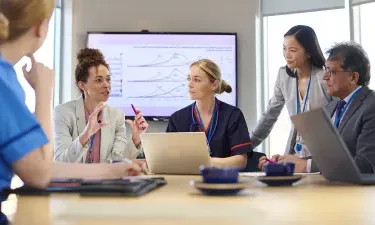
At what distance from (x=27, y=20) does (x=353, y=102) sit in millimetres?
1645

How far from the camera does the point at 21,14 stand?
1166mm

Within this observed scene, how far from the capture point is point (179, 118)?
300cm

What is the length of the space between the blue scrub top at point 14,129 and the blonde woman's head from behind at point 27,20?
0.19m

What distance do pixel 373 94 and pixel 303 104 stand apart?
89 centimetres

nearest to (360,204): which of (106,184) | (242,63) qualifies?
(106,184)

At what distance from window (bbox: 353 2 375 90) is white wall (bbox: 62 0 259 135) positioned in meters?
0.98

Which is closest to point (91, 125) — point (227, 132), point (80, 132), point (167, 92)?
point (80, 132)

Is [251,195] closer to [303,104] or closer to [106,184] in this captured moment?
[106,184]

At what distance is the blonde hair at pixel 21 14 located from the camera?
113 centimetres

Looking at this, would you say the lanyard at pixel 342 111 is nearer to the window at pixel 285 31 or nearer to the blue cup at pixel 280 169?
the blue cup at pixel 280 169

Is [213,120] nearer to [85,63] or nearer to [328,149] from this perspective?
[85,63]

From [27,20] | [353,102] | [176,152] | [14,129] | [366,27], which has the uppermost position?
[366,27]

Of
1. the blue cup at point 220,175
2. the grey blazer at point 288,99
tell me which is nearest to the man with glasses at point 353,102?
the grey blazer at point 288,99

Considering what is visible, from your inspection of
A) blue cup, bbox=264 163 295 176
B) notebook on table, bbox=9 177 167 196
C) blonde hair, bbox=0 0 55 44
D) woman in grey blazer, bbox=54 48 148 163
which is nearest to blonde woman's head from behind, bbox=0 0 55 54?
blonde hair, bbox=0 0 55 44
